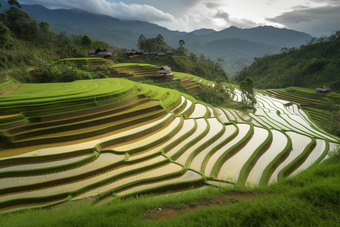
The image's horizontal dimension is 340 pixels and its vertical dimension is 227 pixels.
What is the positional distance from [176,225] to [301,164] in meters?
8.92

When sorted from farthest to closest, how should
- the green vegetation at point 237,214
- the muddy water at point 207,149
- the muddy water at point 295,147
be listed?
the muddy water at point 295,147, the muddy water at point 207,149, the green vegetation at point 237,214

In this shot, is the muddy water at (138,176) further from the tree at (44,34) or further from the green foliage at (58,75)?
A: the tree at (44,34)

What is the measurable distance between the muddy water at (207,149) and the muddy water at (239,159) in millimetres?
1139

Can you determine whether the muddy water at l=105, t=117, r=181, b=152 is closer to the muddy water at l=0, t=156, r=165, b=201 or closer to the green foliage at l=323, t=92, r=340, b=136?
the muddy water at l=0, t=156, r=165, b=201

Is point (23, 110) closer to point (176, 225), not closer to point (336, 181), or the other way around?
point (176, 225)

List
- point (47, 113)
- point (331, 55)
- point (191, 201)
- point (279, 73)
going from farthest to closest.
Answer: point (279, 73)
point (331, 55)
point (47, 113)
point (191, 201)

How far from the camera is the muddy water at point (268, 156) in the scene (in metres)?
7.49

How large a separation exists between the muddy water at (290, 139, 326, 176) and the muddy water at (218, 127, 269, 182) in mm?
2357

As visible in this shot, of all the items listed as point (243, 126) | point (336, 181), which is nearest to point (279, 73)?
point (243, 126)

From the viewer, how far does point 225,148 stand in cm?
961

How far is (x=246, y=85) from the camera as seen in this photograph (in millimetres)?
21766

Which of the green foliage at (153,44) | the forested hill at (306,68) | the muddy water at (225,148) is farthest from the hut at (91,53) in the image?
the forested hill at (306,68)

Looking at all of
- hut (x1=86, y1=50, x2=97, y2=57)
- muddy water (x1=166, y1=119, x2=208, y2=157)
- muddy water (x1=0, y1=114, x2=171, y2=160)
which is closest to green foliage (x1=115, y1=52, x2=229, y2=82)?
hut (x1=86, y1=50, x2=97, y2=57)

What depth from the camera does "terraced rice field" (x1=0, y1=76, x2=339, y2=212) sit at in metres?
6.35
